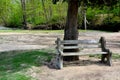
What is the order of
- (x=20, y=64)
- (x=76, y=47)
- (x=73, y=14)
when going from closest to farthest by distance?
(x=20, y=64) < (x=76, y=47) < (x=73, y=14)

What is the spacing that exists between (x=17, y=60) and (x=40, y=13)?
41.0 meters

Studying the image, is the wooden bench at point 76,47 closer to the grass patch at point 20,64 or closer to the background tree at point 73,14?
the background tree at point 73,14

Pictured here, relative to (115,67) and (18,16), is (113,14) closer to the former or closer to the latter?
(18,16)

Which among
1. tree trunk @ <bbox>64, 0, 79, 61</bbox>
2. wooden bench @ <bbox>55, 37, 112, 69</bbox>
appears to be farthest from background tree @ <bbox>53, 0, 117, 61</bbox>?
wooden bench @ <bbox>55, 37, 112, 69</bbox>

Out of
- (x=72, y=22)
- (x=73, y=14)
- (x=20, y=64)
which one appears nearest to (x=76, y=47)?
(x=72, y=22)

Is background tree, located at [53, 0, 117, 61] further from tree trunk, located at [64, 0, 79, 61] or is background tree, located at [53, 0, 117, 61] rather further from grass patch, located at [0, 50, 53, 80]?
grass patch, located at [0, 50, 53, 80]

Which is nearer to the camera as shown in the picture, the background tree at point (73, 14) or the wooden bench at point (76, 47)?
the wooden bench at point (76, 47)

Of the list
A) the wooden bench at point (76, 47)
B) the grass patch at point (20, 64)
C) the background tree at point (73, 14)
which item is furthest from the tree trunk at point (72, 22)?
the grass patch at point (20, 64)

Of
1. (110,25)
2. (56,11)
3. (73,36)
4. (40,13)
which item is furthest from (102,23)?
(73,36)

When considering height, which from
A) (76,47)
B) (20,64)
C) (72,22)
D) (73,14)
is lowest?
(20,64)

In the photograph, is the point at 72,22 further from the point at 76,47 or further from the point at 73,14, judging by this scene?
the point at 76,47

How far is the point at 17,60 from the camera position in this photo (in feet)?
38.6

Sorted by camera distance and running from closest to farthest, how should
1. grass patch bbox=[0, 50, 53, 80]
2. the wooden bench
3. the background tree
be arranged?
grass patch bbox=[0, 50, 53, 80] < the wooden bench < the background tree

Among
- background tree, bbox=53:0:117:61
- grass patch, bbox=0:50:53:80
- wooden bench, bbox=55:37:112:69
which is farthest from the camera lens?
background tree, bbox=53:0:117:61
